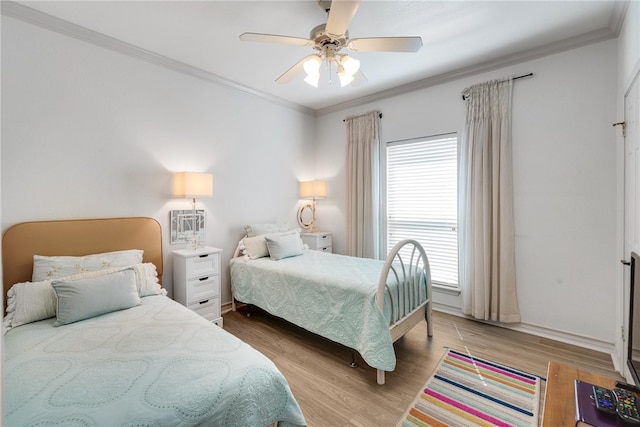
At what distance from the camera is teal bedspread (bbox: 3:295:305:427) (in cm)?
124

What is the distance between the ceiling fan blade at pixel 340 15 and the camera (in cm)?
172

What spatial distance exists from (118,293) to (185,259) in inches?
33.3

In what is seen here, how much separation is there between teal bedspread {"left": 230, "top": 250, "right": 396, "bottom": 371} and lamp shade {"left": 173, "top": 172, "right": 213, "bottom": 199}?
0.92 metres

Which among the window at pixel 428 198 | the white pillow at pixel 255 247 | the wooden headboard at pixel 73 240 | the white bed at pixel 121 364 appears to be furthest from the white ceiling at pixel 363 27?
the white pillow at pixel 255 247

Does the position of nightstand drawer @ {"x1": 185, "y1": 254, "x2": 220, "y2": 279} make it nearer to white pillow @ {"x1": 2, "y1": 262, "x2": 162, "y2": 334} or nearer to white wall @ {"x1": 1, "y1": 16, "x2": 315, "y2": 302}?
white wall @ {"x1": 1, "y1": 16, "x2": 315, "y2": 302}

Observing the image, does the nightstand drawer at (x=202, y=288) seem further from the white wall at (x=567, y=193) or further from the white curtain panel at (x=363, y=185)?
the white wall at (x=567, y=193)

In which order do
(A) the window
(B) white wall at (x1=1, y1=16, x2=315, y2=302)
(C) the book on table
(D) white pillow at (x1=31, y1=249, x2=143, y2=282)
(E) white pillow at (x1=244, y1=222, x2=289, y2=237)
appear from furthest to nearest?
1. (E) white pillow at (x1=244, y1=222, x2=289, y2=237)
2. (A) the window
3. (B) white wall at (x1=1, y1=16, x2=315, y2=302)
4. (D) white pillow at (x1=31, y1=249, x2=143, y2=282)
5. (C) the book on table

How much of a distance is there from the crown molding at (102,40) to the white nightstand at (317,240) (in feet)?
6.77

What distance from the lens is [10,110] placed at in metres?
2.34

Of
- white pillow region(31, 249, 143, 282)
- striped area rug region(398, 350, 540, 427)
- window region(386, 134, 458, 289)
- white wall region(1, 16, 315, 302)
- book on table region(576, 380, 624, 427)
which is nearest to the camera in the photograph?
book on table region(576, 380, 624, 427)

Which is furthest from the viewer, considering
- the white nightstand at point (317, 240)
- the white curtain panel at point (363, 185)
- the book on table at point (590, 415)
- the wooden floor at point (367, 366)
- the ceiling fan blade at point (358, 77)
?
the white nightstand at point (317, 240)

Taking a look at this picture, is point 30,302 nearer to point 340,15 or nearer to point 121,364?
point 121,364

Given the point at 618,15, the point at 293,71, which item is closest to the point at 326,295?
the point at 293,71

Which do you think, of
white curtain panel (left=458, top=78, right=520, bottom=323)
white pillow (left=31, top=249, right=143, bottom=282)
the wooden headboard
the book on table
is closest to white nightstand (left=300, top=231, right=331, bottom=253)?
white curtain panel (left=458, top=78, right=520, bottom=323)
